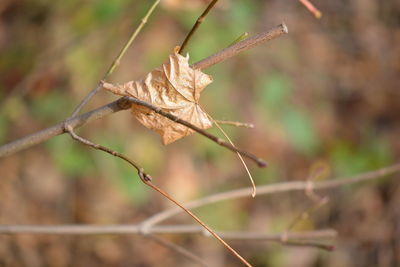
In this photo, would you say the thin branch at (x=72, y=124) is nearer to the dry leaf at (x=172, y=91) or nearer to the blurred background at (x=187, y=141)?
the dry leaf at (x=172, y=91)

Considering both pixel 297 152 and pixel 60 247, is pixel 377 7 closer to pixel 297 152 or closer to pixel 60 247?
pixel 297 152

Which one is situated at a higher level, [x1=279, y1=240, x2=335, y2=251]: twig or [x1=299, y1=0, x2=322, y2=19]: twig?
[x1=299, y1=0, x2=322, y2=19]: twig

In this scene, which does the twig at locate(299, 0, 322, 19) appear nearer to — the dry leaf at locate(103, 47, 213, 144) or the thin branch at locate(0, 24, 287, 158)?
the thin branch at locate(0, 24, 287, 158)

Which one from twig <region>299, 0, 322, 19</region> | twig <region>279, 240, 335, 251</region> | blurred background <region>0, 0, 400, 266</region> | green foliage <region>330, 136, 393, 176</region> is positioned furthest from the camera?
green foliage <region>330, 136, 393, 176</region>

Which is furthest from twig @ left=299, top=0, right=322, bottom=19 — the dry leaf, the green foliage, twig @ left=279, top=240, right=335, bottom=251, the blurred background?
the green foliage

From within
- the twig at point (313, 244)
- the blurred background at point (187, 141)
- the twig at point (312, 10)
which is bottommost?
the twig at point (313, 244)

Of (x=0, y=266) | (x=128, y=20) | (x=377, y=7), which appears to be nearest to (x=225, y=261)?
(x=0, y=266)

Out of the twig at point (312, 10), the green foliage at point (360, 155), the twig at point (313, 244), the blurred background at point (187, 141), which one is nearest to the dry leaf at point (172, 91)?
the twig at point (312, 10)
